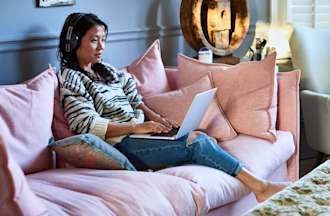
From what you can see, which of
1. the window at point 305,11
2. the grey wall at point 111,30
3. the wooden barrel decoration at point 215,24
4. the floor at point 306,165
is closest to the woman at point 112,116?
the grey wall at point 111,30

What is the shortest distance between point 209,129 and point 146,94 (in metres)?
0.40

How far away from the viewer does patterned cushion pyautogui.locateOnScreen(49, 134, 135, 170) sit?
2.21 metres

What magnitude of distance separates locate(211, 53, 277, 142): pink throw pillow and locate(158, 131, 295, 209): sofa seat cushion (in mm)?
67

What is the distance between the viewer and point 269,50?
3625 millimetres

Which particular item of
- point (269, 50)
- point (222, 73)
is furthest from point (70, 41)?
point (269, 50)

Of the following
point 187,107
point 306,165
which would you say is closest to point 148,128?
point 187,107

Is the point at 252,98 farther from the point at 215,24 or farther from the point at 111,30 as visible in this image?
the point at 111,30

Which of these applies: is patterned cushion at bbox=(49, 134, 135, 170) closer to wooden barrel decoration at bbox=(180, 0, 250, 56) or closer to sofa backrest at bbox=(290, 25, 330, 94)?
wooden barrel decoration at bbox=(180, 0, 250, 56)

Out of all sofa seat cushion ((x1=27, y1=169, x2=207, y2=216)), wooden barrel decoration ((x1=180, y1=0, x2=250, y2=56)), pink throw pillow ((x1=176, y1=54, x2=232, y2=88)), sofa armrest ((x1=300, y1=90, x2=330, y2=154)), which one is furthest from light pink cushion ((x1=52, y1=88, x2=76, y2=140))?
sofa armrest ((x1=300, y1=90, x2=330, y2=154))

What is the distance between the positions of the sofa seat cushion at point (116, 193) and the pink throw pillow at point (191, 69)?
887 mm

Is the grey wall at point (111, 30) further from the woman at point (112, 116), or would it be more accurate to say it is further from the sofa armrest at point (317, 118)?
the sofa armrest at point (317, 118)

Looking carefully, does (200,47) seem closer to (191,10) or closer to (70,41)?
(191,10)

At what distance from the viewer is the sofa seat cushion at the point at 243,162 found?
2.19 meters

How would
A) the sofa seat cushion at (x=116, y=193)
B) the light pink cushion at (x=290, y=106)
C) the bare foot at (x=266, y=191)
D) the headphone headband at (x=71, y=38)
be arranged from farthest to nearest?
the light pink cushion at (x=290, y=106) → the headphone headband at (x=71, y=38) → the bare foot at (x=266, y=191) → the sofa seat cushion at (x=116, y=193)
